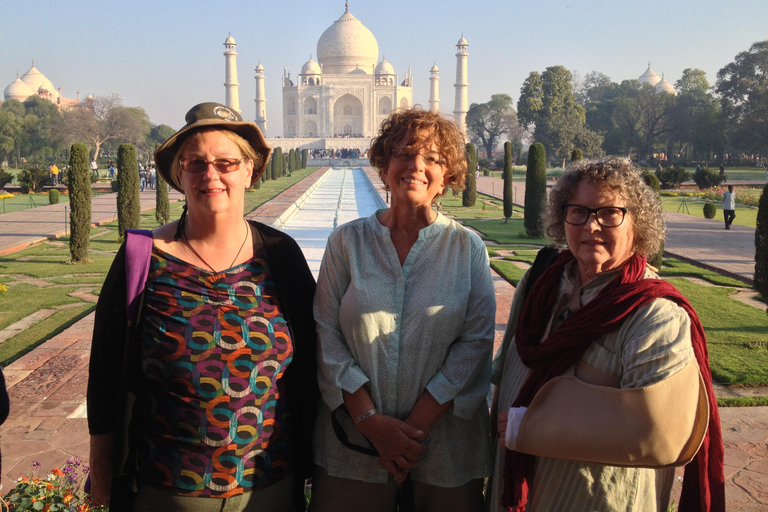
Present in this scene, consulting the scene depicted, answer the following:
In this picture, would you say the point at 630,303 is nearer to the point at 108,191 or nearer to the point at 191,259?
the point at 191,259

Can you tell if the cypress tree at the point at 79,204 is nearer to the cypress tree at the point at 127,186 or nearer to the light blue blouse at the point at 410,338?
the cypress tree at the point at 127,186

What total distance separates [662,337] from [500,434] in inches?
14.0

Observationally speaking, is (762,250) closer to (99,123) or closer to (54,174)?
(54,174)

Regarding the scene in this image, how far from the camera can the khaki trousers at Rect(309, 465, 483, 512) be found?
130cm

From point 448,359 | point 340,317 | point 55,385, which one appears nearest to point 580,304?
point 448,359

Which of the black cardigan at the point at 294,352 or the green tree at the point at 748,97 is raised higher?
the green tree at the point at 748,97

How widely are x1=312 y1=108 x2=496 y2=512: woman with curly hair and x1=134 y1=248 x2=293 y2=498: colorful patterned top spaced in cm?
12

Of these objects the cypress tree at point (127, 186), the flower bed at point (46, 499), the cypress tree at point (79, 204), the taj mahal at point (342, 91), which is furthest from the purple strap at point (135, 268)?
the taj mahal at point (342, 91)

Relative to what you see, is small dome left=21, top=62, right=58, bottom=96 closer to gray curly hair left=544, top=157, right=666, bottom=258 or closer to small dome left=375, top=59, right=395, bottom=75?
small dome left=375, top=59, right=395, bottom=75

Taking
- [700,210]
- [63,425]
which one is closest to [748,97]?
[700,210]

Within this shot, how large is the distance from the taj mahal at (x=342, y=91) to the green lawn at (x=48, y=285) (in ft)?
97.7

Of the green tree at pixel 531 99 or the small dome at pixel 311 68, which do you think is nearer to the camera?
the green tree at pixel 531 99

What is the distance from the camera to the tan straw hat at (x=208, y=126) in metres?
1.27

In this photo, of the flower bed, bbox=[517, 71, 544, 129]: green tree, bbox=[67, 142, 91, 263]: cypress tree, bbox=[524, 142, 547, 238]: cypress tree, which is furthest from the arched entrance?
the flower bed
